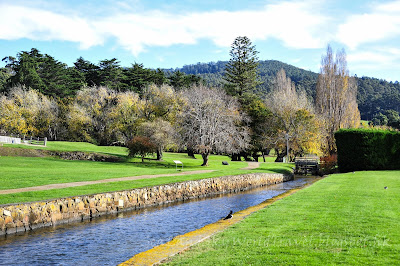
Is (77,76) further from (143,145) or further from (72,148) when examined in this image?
(143,145)

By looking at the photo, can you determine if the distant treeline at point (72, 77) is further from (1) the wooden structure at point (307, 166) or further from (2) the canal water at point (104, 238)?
(2) the canal water at point (104, 238)

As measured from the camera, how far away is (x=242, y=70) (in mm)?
74125

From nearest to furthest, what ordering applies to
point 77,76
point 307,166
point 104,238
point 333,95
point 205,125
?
point 104,238
point 205,125
point 307,166
point 333,95
point 77,76

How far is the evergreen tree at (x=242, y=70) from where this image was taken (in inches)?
2847

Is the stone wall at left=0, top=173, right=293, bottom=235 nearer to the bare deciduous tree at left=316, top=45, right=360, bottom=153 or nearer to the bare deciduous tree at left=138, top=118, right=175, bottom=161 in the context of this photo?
the bare deciduous tree at left=138, top=118, right=175, bottom=161

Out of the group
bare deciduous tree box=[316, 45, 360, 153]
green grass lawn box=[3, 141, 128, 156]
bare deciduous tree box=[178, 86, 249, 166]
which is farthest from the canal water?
bare deciduous tree box=[316, 45, 360, 153]

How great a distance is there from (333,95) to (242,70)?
895 inches

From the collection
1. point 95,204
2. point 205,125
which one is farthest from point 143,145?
point 95,204

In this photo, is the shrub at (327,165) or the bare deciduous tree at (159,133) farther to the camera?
the shrub at (327,165)

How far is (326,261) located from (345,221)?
4486 millimetres

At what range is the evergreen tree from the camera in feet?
237

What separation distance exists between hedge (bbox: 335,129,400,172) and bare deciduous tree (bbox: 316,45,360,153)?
46.6ft

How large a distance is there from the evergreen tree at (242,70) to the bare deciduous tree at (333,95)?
1766cm

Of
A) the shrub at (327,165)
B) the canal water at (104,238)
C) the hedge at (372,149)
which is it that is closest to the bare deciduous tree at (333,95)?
the shrub at (327,165)
